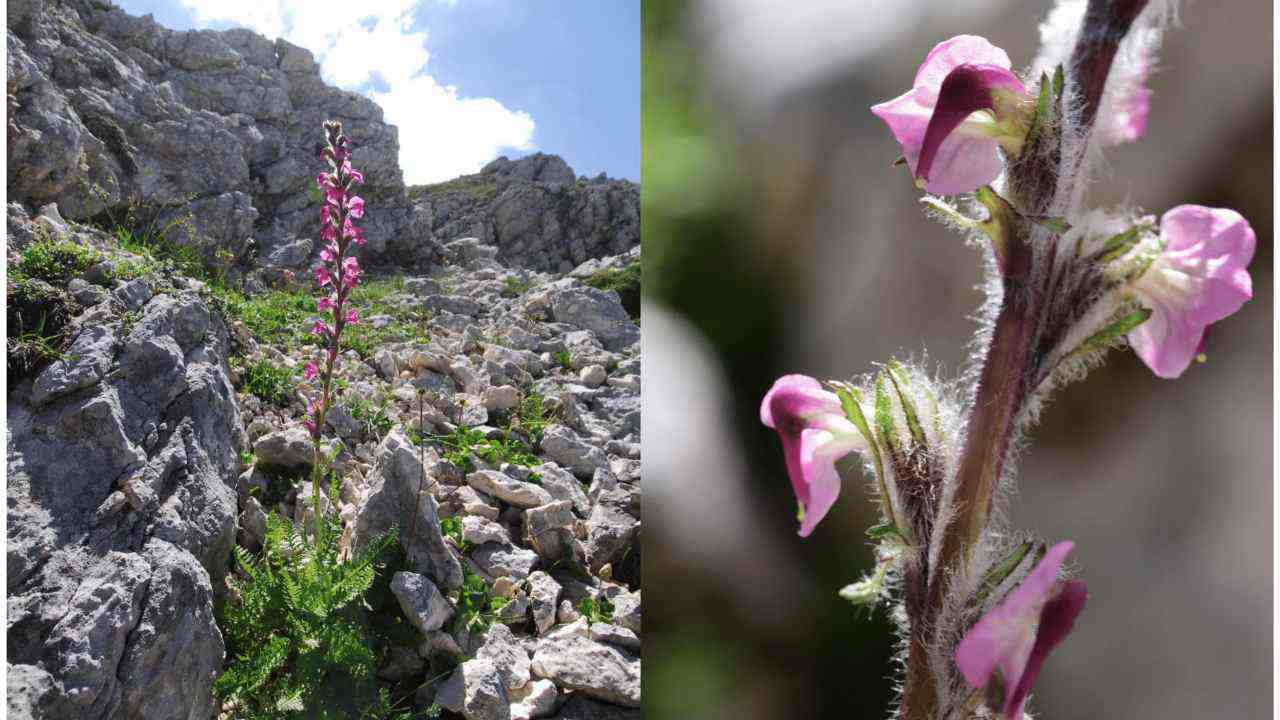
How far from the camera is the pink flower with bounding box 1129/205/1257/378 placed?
0.70ft

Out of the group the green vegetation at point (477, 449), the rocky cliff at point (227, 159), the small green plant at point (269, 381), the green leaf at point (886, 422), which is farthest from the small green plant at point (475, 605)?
the green leaf at point (886, 422)

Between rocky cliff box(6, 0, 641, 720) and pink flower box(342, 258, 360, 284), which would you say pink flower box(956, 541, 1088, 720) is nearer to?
rocky cliff box(6, 0, 641, 720)

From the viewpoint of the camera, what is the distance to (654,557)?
69 cm

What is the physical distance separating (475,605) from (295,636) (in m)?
0.20

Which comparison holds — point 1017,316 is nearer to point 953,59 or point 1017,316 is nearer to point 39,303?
point 953,59

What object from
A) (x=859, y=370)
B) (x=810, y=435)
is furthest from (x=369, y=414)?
(x=810, y=435)

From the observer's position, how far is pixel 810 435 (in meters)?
0.29

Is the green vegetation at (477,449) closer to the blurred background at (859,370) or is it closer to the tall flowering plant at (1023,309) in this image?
the blurred background at (859,370)

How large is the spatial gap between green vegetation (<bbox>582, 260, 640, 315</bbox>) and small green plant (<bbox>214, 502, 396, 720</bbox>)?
0.60 meters

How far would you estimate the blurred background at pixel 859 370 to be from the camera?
0.40m

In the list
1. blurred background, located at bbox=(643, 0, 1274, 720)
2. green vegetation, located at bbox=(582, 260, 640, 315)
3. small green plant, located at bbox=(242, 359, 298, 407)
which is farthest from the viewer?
green vegetation, located at bbox=(582, 260, 640, 315)

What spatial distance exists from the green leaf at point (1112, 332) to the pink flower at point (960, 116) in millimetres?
63

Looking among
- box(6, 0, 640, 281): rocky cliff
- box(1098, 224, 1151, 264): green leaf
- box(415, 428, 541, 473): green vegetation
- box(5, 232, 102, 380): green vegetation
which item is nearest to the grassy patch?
box(5, 232, 102, 380): green vegetation

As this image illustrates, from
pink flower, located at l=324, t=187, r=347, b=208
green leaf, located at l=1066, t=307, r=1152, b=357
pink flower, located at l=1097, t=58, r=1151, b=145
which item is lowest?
green leaf, located at l=1066, t=307, r=1152, b=357
